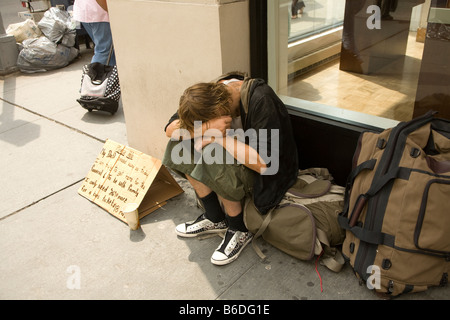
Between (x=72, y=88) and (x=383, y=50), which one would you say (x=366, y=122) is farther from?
(x=72, y=88)

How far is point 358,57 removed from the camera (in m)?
3.33

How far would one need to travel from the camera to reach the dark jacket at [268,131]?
2.19 meters

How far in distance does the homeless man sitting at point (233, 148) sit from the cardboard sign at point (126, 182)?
47cm

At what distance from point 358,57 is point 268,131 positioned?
5.28ft

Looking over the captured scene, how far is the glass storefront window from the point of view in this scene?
2.46 meters

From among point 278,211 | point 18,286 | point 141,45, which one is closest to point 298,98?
point 278,211

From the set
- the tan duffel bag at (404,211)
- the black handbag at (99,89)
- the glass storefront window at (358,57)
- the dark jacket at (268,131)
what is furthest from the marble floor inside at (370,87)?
the black handbag at (99,89)

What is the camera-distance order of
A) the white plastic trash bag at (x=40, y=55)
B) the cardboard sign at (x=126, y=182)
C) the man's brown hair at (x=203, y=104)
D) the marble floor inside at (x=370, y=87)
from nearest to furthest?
Answer: 1. the man's brown hair at (x=203, y=104)
2. the marble floor inside at (x=370, y=87)
3. the cardboard sign at (x=126, y=182)
4. the white plastic trash bag at (x=40, y=55)

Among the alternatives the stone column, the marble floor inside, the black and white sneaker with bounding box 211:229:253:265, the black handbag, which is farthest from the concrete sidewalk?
the marble floor inside

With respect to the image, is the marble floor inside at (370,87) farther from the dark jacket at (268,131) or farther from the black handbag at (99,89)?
the black handbag at (99,89)

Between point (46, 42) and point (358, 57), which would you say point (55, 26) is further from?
point (358, 57)

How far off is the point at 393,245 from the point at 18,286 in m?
2.09

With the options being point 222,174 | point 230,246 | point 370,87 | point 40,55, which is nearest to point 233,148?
point 222,174

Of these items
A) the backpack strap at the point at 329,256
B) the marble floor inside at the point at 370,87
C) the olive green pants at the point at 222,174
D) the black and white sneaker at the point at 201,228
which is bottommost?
the black and white sneaker at the point at 201,228
